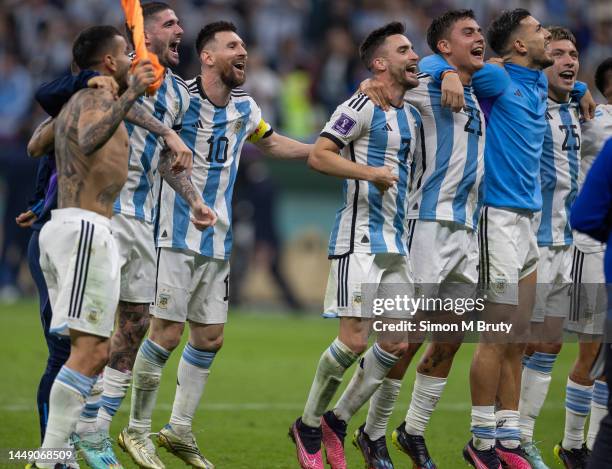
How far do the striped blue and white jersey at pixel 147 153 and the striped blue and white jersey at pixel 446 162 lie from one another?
64.2 inches

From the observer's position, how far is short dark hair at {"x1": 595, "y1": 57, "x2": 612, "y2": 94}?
29.4 ft

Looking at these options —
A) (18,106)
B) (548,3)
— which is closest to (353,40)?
(548,3)

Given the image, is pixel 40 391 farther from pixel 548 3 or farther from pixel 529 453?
pixel 548 3

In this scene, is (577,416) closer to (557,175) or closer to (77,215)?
(557,175)

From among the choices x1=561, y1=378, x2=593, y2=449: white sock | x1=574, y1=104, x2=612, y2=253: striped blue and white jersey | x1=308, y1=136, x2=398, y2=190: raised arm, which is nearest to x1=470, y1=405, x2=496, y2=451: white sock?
x1=561, y1=378, x2=593, y2=449: white sock

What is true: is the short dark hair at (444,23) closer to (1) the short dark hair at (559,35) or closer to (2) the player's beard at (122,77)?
(1) the short dark hair at (559,35)

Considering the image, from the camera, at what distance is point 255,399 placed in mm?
10938

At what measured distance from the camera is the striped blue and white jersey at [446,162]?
776cm

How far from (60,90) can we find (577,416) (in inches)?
176

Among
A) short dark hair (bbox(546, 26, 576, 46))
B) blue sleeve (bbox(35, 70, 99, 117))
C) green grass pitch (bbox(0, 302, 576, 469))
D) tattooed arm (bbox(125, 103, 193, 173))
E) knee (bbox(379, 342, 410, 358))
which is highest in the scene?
short dark hair (bbox(546, 26, 576, 46))

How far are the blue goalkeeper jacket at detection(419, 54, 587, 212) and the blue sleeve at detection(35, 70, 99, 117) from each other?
2554mm

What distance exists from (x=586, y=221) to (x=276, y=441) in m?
3.92

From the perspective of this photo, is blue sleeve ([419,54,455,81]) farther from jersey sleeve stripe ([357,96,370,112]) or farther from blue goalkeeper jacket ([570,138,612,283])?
blue goalkeeper jacket ([570,138,612,283])

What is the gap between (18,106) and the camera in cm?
1917
